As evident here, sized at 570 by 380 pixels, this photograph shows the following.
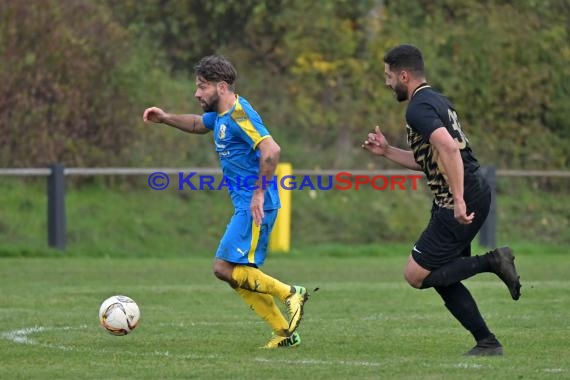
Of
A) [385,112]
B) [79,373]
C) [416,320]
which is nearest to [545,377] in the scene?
[79,373]

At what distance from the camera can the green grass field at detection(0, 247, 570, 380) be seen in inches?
297

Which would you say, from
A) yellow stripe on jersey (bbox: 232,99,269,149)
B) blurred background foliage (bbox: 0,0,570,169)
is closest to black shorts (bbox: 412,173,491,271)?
yellow stripe on jersey (bbox: 232,99,269,149)

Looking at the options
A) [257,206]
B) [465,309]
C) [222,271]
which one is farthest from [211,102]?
[465,309]

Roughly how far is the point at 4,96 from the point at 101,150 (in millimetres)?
1890

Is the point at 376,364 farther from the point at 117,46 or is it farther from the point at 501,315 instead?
the point at 117,46

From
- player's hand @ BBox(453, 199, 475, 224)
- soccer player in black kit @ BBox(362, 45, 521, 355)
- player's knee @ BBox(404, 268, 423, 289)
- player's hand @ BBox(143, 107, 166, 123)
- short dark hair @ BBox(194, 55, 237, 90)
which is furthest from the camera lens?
player's hand @ BBox(143, 107, 166, 123)

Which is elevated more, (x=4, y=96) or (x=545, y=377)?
(x=4, y=96)

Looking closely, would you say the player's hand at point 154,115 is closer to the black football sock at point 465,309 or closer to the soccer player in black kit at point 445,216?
the soccer player in black kit at point 445,216

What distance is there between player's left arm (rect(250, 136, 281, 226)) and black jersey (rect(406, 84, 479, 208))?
3.17 ft

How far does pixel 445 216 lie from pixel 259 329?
2502 millimetres

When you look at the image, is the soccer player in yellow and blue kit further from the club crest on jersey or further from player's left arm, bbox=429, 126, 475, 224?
player's left arm, bbox=429, 126, 475, 224

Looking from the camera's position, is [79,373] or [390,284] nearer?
[79,373]

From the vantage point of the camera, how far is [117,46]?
2262 centimetres

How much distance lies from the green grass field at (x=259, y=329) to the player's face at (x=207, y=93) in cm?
165
